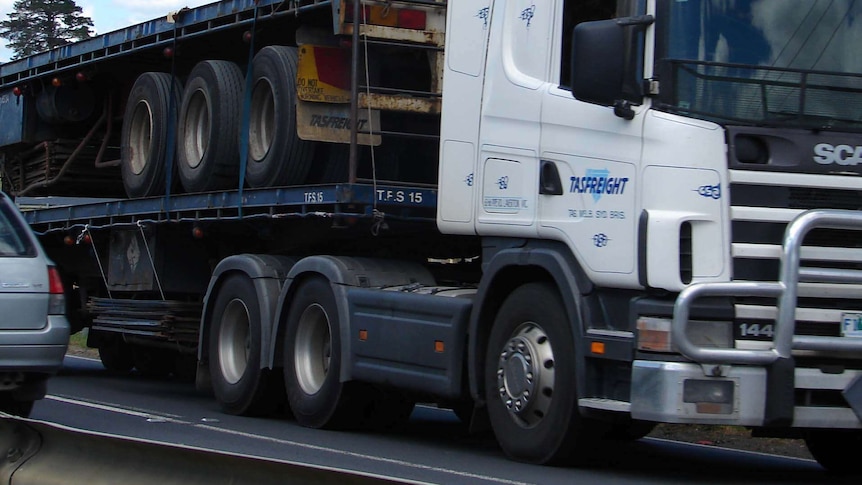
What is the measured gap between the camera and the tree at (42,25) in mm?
50656

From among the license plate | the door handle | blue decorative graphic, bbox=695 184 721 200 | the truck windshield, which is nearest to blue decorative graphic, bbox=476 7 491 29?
the door handle

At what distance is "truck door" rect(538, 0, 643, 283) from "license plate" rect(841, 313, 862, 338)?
1159 mm

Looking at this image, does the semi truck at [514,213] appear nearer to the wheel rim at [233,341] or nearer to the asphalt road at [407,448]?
the wheel rim at [233,341]

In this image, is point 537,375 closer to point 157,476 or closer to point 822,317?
point 822,317

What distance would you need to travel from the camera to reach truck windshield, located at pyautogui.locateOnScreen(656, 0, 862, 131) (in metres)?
7.68

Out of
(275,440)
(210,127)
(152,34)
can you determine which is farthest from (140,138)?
(275,440)

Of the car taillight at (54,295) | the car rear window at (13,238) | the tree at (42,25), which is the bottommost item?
the car taillight at (54,295)

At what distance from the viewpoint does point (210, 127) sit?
12.2 m

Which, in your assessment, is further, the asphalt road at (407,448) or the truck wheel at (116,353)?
the truck wheel at (116,353)

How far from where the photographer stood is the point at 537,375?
8414 millimetres

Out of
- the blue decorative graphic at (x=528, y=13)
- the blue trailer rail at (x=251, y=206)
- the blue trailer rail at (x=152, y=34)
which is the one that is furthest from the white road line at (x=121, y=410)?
the blue decorative graphic at (x=528, y=13)

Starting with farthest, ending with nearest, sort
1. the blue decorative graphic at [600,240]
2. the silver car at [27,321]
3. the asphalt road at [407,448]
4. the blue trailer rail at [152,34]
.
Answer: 1. the blue trailer rail at [152,34]
2. the silver car at [27,321]
3. the asphalt road at [407,448]
4. the blue decorative graphic at [600,240]

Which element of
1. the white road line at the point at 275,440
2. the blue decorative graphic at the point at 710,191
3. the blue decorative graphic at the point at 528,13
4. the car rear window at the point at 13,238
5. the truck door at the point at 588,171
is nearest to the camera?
the blue decorative graphic at the point at 710,191

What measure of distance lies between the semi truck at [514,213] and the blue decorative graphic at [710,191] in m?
0.01
